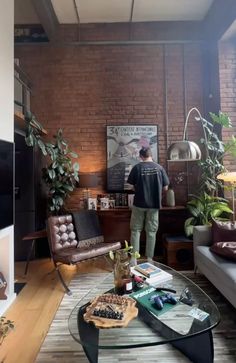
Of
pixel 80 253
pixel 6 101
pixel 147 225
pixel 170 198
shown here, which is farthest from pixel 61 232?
pixel 170 198

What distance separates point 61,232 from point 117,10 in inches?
141

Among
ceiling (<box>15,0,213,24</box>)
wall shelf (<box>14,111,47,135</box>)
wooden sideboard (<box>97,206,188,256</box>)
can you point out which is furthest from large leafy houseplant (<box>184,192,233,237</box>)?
ceiling (<box>15,0,213,24</box>)

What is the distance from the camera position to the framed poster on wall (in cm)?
414

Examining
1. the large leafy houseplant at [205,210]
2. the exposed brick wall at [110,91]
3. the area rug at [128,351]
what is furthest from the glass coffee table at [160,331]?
the exposed brick wall at [110,91]

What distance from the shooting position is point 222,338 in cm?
189

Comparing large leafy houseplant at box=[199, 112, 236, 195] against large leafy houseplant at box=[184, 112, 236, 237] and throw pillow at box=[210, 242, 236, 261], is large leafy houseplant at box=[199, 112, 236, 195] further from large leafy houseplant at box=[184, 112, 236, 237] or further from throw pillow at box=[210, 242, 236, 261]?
throw pillow at box=[210, 242, 236, 261]

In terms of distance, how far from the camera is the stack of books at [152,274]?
2.00 metres

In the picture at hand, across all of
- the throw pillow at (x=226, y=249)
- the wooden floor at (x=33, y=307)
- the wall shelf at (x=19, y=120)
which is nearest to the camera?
the wooden floor at (x=33, y=307)

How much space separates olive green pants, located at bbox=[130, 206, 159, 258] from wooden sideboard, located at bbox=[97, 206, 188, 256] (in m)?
0.39

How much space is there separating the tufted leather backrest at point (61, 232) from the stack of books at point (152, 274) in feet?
4.03

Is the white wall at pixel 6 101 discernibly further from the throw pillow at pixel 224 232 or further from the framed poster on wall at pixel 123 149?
the throw pillow at pixel 224 232

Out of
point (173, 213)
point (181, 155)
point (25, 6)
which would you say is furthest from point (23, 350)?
point (25, 6)

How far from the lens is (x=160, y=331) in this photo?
145cm

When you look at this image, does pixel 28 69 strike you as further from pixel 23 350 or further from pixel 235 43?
pixel 23 350
